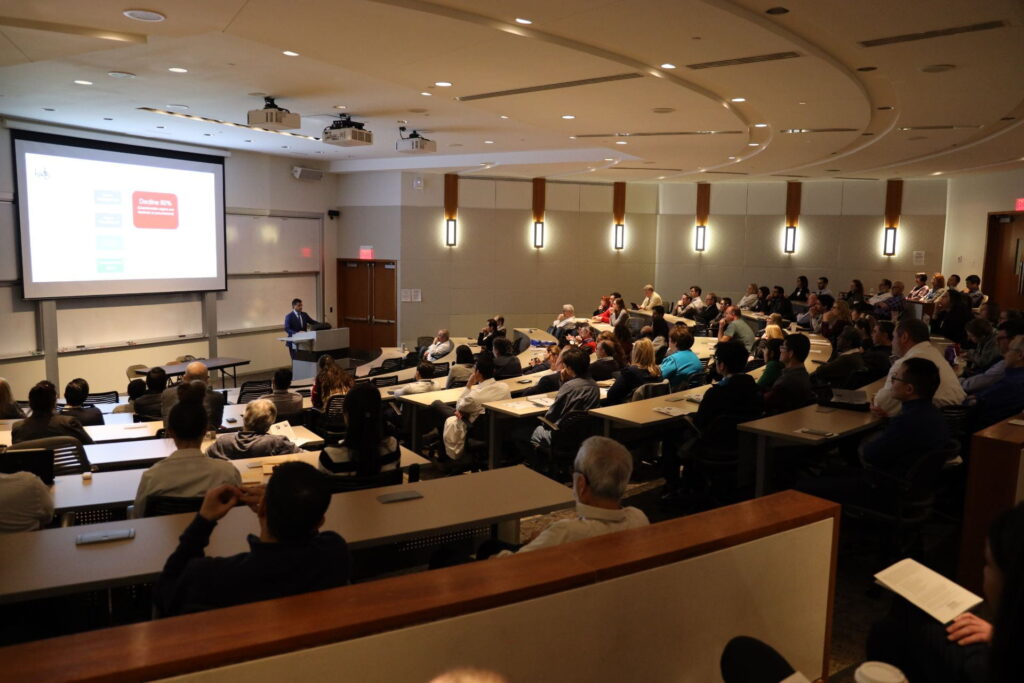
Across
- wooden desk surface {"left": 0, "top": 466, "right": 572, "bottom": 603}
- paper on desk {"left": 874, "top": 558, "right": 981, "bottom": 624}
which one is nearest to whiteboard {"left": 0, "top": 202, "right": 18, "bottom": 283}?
wooden desk surface {"left": 0, "top": 466, "right": 572, "bottom": 603}

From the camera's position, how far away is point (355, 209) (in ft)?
50.3

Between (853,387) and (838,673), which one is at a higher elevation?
(853,387)

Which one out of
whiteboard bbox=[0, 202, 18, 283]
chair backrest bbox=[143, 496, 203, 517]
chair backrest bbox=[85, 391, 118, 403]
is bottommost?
chair backrest bbox=[85, 391, 118, 403]

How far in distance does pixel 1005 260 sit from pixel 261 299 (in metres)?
13.7

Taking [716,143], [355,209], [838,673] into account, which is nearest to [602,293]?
[355,209]

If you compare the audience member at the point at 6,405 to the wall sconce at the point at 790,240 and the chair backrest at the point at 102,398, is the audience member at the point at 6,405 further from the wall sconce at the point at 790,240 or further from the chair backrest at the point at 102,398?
the wall sconce at the point at 790,240

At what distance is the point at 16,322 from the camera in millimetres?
10242

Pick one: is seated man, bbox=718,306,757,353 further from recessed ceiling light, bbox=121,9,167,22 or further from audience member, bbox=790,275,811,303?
recessed ceiling light, bbox=121,9,167,22

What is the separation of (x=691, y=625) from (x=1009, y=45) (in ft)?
16.1

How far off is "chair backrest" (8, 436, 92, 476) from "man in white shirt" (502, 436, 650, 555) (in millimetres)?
3275

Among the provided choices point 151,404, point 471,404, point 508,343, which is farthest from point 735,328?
point 151,404

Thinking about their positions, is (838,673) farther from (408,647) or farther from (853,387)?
(853,387)

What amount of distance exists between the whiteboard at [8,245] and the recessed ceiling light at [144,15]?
6.65 meters

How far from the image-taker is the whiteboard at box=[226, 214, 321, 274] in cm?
1343
